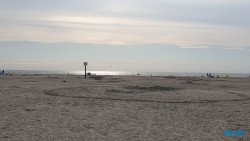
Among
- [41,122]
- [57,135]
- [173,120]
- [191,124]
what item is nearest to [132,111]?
[173,120]

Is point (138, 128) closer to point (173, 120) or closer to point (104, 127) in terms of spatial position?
point (104, 127)

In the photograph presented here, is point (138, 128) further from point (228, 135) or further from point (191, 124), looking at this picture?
point (228, 135)

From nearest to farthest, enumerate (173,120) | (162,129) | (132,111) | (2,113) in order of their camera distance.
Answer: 1. (162,129)
2. (173,120)
3. (2,113)
4. (132,111)

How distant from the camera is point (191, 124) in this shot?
1180 centimetres

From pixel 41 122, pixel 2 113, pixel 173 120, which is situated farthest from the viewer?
pixel 2 113

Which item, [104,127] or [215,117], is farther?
[215,117]

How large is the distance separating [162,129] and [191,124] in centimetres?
169

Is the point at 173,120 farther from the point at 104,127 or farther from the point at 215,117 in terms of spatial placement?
the point at 104,127

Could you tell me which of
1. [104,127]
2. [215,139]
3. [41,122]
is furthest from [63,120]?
[215,139]

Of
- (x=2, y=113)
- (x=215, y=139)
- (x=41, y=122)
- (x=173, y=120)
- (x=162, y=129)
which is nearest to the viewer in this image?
(x=215, y=139)

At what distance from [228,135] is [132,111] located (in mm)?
5836

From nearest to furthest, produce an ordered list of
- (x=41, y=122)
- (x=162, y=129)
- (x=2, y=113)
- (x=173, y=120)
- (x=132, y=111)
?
(x=162, y=129), (x=41, y=122), (x=173, y=120), (x=2, y=113), (x=132, y=111)

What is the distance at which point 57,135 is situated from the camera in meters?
9.52

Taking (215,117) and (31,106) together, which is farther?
(31,106)
